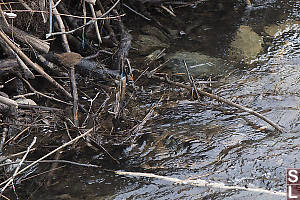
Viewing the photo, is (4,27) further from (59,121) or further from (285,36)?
(285,36)

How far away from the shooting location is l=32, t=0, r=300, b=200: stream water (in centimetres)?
313

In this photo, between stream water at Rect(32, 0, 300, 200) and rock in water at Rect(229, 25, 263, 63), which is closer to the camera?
stream water at Rect(32, 0, 300, 200)

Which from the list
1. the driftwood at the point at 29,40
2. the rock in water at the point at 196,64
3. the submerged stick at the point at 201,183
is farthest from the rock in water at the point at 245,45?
the driftwood at the point at 29,40

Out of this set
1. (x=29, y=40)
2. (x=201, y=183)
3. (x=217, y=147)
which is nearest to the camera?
(x=201, y=183)

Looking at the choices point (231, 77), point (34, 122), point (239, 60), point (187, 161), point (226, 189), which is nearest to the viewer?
point (226, 189)

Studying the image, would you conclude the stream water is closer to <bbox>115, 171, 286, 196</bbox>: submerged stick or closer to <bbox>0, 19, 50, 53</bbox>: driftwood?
<bbox>115, 171, 286, 196</bbox>: submerged stick

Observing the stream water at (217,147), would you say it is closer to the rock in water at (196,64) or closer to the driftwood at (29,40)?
the rock in water at (196,64)

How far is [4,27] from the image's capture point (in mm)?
3676

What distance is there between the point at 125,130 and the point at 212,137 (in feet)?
2.63

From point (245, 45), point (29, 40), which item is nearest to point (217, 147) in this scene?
point (29, 40)

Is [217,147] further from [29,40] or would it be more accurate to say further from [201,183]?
[29,40]

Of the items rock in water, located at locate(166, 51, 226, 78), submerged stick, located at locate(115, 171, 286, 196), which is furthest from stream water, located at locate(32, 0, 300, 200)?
rock in water, located at locate(166, 51, 226, 78)

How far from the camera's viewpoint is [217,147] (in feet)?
11.7

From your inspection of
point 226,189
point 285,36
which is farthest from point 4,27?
point 285,36
